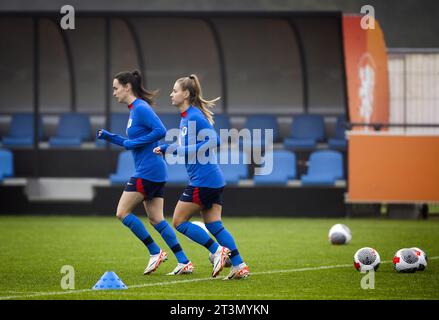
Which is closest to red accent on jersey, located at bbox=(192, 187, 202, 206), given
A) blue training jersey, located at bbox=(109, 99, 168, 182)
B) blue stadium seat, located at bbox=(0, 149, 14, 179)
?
blue training jersey, located at bbox=(109, 99, 168, 182)

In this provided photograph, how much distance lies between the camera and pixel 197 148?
34.8 ft

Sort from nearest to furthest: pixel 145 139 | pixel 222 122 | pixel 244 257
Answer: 1. pixel 145 139
2. pixel 244 257
3. pixel 222 122

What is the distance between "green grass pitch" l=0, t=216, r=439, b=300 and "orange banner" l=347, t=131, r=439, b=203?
0.68m

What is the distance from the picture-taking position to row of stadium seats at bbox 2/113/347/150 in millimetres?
22109

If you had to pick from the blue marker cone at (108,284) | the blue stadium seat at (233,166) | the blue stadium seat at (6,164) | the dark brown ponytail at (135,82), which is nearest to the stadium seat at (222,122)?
the blue stadium seat at (233,166)

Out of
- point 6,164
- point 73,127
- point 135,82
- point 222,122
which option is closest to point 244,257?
point 135,82

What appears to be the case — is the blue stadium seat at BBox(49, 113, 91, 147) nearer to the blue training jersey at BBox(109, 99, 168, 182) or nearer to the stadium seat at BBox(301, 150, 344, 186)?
the stadium seat at BBox(301, 150, 344, 186)

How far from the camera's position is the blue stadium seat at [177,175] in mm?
21234

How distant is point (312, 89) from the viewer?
74.9ft

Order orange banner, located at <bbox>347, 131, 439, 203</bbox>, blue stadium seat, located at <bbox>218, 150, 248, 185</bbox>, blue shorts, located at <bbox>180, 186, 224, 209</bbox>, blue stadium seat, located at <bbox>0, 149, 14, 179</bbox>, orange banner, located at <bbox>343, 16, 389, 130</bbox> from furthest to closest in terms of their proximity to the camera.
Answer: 1. blue stadium seat, located at <bbox>0, 149, 14, 179</bbox>
2. blue stadium seat, located at <bbox>218, 150, 248, 185</bbox>
3. orange banner, located at <bbox>343, 16, 389, 130</bbox>
4. orange banner, located at <bbox>347, 131, 439, 203</bbox>
5. blue shorts, located at <bbox>180, 186, 224, 209</bbox>

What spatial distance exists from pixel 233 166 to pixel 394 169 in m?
3.25

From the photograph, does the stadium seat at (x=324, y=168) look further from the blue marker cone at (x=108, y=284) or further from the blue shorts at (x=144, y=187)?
the blue marker cone at (x=108, y=284)

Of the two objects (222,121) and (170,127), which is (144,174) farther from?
(222,121)

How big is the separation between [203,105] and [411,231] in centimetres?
752
